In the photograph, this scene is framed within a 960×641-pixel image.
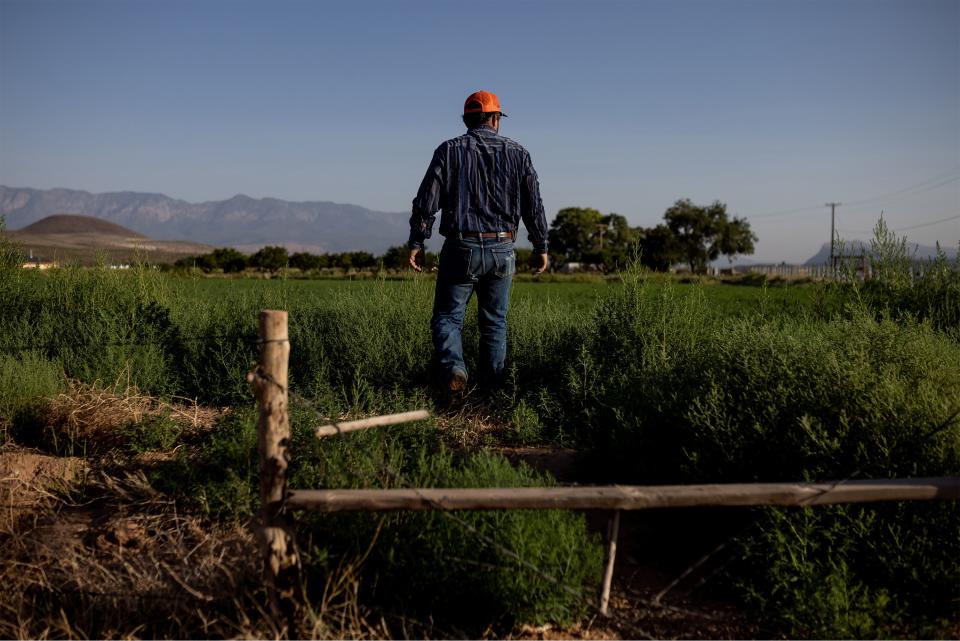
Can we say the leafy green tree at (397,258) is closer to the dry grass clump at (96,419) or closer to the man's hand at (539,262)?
the man's hand at (539,262)

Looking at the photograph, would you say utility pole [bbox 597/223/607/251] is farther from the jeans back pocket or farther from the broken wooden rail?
the broken wooden rail

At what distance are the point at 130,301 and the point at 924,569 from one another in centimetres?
858

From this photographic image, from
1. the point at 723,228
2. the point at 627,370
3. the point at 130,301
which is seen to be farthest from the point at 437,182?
the point at 723,228

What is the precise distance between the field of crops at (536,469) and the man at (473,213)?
754 mm

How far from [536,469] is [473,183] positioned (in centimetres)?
240

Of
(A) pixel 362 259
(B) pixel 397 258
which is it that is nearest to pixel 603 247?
(A) pixel 362 259

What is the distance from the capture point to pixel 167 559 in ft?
13.0

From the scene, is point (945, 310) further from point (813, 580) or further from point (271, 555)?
point (271, 555)

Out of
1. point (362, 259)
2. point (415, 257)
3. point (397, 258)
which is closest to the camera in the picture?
point (415, 257)

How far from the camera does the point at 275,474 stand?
127 inches

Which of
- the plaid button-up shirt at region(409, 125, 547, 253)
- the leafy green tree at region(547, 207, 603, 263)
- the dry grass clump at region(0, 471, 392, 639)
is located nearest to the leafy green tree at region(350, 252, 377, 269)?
the leafy green tree at region(547, 207, 603, 263)

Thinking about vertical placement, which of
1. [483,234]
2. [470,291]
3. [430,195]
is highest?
[430,195]

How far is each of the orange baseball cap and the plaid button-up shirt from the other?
0.15 metres

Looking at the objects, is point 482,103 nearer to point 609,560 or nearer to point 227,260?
point 609,560
